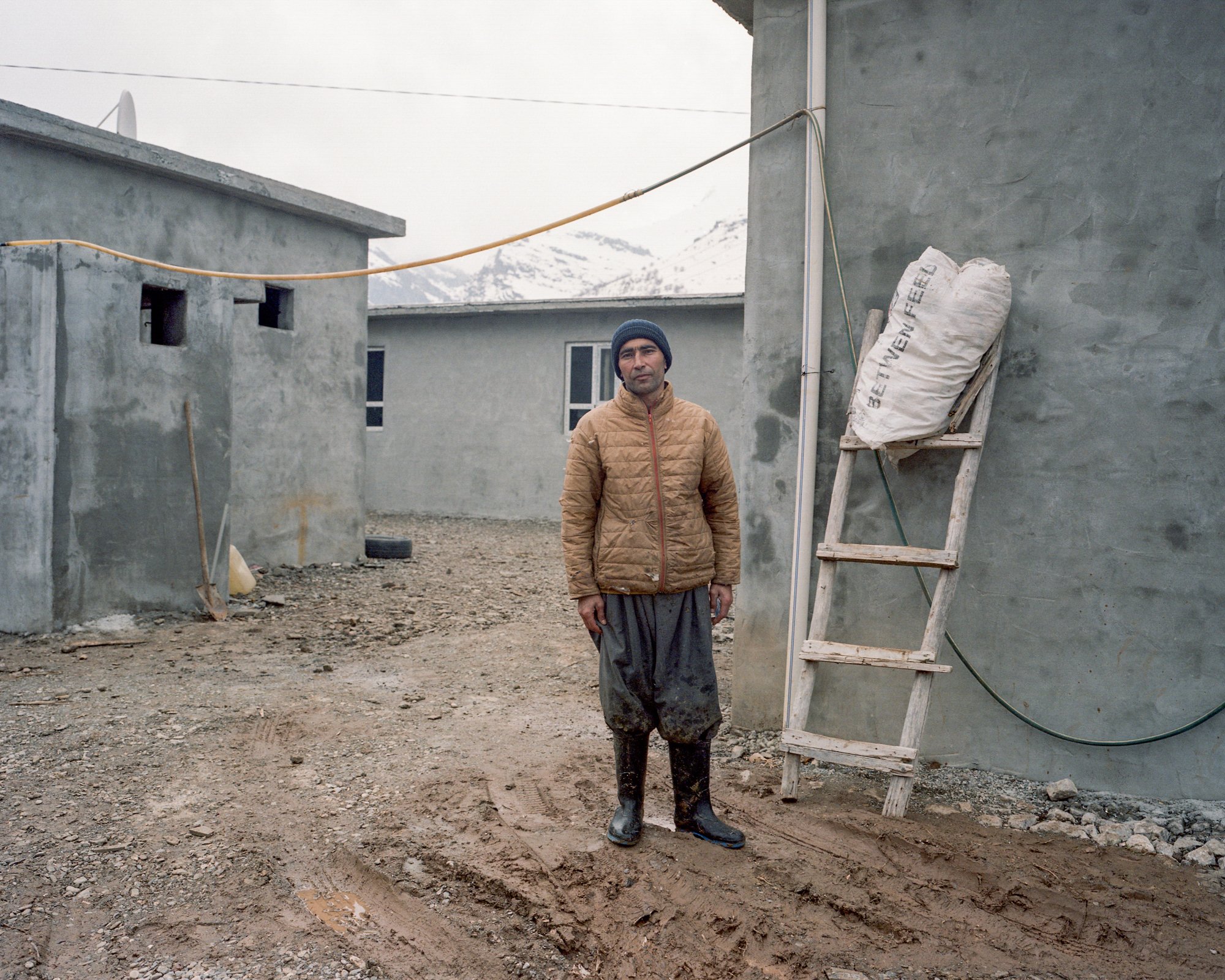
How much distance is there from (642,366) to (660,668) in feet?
3.45

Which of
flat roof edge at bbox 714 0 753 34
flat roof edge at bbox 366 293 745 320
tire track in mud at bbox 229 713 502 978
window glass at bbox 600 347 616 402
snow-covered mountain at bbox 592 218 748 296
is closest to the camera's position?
tire track in mud at bbox 229 713 502 978

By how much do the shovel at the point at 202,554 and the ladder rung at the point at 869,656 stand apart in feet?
16.7

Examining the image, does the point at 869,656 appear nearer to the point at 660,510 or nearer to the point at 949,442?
the point at 949,442

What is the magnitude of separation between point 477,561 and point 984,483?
7225 millimetres

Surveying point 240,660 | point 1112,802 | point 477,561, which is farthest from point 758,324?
point 477,561

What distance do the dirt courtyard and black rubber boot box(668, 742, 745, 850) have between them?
0.22 feet

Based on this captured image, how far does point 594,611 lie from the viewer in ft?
10.3

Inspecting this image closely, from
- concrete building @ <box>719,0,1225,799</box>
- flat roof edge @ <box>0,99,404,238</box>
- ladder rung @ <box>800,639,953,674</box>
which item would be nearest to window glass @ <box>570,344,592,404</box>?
flat roof edge @ <box>0,99,404,238</box>

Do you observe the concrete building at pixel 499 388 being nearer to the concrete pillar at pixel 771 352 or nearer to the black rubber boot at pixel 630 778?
the concrete pillar at pixel 771 352

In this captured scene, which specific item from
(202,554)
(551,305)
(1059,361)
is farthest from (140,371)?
(551,305)

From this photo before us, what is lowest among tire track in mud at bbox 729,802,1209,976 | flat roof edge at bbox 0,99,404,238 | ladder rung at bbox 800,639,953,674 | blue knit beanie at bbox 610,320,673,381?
tire track in mud at bbox 729,802,1209,976

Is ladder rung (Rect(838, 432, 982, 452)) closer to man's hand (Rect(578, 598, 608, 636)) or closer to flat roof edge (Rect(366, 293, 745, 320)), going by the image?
man's hand (Rect(578, 598, 608, 636))

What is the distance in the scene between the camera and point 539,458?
1479cm

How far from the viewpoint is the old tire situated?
10.2 metres
